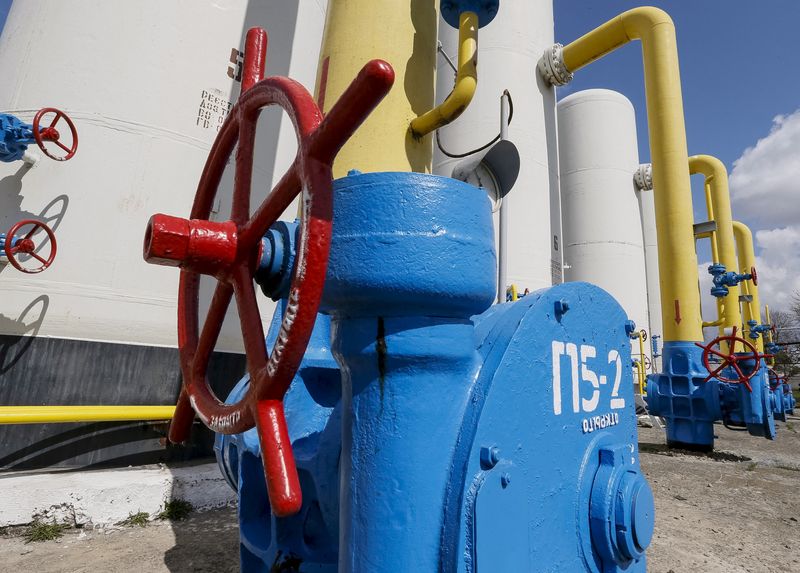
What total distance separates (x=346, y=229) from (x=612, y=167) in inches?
415

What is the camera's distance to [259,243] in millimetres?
751

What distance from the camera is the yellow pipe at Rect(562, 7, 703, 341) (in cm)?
451

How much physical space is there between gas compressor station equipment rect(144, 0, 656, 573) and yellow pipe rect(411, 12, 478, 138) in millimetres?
1978

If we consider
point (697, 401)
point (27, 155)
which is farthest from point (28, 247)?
point (697, 401)

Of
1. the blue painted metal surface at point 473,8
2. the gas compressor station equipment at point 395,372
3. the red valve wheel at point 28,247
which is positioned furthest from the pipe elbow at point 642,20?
the red valve wheel at point 28,247

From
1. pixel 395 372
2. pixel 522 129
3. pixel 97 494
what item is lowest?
pixel 97 494

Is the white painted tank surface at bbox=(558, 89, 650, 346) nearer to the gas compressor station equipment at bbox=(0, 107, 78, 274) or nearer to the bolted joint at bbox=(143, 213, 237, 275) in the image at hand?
the gas compressor station equipment at bbox=(0, 107, 78, 274)

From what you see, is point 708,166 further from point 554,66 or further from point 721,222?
point 554,66

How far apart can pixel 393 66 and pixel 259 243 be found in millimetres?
2620

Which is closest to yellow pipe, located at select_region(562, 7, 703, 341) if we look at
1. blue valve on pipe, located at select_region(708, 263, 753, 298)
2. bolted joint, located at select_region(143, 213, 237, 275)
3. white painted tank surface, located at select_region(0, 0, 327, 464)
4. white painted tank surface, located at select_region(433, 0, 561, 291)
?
white painted tank surface, located at select_region(433, 0, 561, 291)

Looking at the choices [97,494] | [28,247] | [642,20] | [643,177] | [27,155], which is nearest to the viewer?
[97,494]

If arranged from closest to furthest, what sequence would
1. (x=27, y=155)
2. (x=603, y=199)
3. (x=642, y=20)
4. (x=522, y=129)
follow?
(x=27, y=155)
(x=642, y=20)
(x=522, y=129)
(x=603, y=199)

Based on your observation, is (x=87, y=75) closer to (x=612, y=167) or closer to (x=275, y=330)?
(x=275, y=330)

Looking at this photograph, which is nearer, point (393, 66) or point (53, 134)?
point (53, 134)
